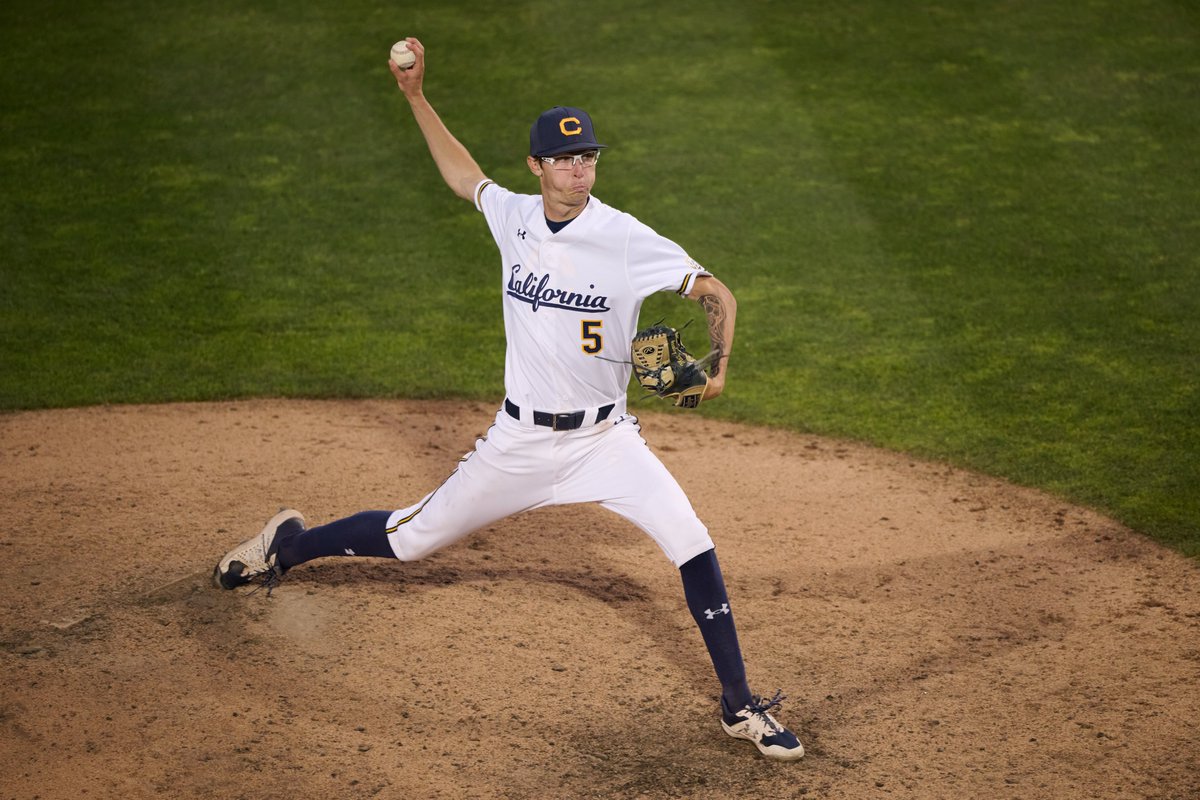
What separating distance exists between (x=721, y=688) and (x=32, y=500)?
3429 millimetres

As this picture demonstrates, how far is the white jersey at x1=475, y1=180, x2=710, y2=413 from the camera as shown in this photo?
14.7 ft

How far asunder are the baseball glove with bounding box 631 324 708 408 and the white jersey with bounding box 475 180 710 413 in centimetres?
18

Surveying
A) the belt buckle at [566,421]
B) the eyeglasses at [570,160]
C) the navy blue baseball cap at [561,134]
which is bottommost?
the belt buckle at [566,421]

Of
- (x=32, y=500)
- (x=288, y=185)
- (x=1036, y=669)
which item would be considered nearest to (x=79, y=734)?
(x=32, y=500)

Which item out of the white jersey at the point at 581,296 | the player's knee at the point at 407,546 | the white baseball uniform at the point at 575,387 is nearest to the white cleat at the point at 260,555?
the player's knee at the point at 407,546

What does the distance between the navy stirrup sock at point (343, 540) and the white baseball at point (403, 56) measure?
168cm

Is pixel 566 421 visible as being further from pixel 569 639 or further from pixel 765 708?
pixel 765 708

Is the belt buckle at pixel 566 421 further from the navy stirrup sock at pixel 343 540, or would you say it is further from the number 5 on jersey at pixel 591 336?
the navy stirrup sock at pixel 343 540

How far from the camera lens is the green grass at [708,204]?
25.1ft

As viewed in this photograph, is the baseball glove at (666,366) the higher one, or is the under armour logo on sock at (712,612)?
the baseball glove at (666,366)

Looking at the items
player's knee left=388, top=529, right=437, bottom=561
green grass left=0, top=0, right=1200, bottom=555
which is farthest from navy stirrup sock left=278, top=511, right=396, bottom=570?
green grass left=0, top=0, right=1200, bottom=555

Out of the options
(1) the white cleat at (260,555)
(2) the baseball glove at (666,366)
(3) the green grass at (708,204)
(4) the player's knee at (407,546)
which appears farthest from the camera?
(3) the green grass at (708,204)

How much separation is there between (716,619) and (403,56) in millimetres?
2365

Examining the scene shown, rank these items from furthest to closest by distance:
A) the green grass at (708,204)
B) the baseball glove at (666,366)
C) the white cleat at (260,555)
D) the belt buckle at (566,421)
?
the green grass at (708,204)
the white cleat at (260,555)
the belt buckle at (566,421)
the baseball glove at (666,366)
